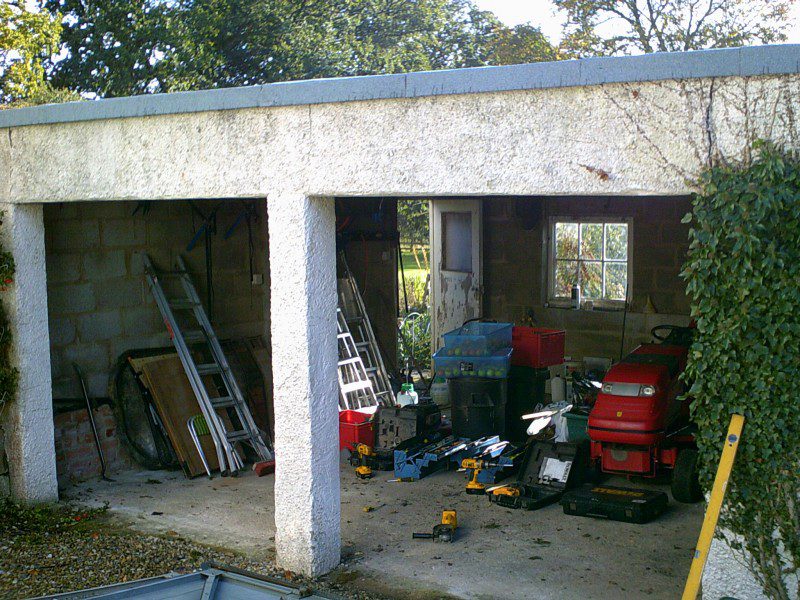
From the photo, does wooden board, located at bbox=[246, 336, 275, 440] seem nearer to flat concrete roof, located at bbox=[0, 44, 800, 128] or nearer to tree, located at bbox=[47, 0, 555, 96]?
flat concrete roof, located at bbox=[0, 44, 800, 128]

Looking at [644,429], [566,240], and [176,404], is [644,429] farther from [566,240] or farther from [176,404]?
[566,240]

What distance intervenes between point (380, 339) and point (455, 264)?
1.78 metres

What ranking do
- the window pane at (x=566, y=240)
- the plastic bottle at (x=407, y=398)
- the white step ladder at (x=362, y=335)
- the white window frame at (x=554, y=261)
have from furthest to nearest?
the window pane at (x=566, y=240) < the white window frame at (x=554, y=261) < the white step ladder at (x=362, y=335) < the plastic bottle at (x=407, y=398)

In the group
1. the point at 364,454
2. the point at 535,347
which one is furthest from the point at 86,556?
the point at 535,347

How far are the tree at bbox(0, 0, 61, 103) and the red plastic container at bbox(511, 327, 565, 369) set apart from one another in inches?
427

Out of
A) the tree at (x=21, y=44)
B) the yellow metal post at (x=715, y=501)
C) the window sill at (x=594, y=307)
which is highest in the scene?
the tree at (x=21, y=44)

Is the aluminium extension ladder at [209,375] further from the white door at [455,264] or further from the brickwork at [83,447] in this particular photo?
the white door at [455,264]

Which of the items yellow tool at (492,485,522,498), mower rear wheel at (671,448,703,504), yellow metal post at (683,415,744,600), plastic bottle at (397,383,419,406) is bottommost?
yellow tool at (492,485,522,498)

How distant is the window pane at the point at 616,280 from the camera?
1218cm

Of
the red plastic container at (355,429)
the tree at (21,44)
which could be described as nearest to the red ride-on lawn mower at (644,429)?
the red plastic container at (355,429)

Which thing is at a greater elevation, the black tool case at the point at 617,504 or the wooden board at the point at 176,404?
the wooden board at the point at 176,404

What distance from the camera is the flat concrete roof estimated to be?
179 inches

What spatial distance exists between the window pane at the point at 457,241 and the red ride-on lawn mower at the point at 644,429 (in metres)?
5.18

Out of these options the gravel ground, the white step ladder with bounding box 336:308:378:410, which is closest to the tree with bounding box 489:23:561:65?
the white step ladder with bounding box 336:308:378:410
